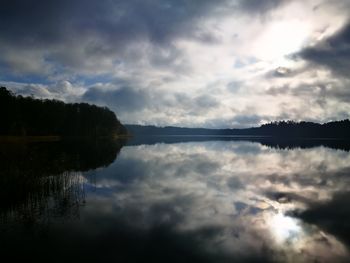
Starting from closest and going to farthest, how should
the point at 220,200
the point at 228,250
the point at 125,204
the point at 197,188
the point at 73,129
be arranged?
1. the point at 228,250
2. the point at 125,204
3. the point at 220,200
4. the point at 197,188
5. the point at 73,129

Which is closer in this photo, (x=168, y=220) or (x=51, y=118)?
(x=168, y=220)

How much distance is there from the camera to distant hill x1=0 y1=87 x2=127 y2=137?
3105 inches

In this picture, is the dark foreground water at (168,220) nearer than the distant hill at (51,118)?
Yes

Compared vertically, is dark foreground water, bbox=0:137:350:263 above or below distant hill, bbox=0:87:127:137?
below

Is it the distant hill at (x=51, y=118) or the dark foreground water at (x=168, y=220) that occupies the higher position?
the distant hill at (x=51, y=118)

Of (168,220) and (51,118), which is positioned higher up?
(51,118)

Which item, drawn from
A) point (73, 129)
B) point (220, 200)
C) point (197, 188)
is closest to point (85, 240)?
point (220, 200)

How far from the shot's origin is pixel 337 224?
13398 millimetres

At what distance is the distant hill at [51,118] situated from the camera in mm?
78875

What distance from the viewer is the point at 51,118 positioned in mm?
108625

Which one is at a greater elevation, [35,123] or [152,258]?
[35,123]

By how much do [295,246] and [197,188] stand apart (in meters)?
11.9

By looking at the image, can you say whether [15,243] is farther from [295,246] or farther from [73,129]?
[73,129]

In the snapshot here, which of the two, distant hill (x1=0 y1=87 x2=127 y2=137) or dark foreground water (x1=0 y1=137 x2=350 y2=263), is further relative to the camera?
distant hill (x1=0 y1=87 x2=127 y2=137)
